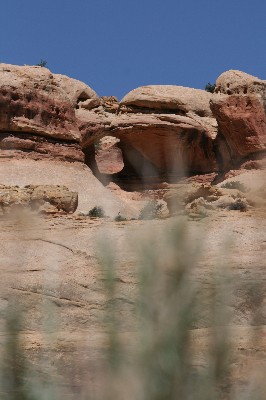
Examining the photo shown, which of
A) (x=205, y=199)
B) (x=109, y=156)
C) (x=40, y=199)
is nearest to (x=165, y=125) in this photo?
(x=109, y=156)

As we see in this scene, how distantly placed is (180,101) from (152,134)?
68.7 inches

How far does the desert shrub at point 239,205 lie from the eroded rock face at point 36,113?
46.4 ft

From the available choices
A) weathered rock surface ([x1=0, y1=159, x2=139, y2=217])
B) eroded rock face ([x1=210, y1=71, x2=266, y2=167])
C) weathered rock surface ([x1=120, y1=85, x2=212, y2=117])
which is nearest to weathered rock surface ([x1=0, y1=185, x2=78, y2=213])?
weathered rock surface ([x1=0, y1=159, x2=139, y2=217])

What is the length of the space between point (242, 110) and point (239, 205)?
15453 mm

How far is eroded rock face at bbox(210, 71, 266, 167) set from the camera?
30.1 m

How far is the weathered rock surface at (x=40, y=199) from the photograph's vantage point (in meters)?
17.2

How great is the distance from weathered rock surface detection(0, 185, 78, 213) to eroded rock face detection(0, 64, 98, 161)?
9863 mm

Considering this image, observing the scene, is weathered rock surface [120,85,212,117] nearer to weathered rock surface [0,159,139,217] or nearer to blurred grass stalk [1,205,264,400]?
weathered rock surface [0,159,139,217]

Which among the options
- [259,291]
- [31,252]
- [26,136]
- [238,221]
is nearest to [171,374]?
[259,291]

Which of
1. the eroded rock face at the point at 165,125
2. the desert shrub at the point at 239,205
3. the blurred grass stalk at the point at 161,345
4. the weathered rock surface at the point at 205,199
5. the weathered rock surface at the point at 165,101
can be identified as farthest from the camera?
the weathered rock surface at the point at 165,101

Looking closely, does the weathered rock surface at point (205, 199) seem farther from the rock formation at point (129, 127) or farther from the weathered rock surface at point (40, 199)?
the rock formation at point (129, 127)

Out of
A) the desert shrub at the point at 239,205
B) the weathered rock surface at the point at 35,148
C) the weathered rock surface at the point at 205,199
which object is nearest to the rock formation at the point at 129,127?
the weathered rock surface at the point at 35,148

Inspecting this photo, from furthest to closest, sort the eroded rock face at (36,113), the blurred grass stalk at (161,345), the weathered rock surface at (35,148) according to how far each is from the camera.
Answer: the eroded rock face at (36,113) < the weathered rock surface at (35,148) < the blurred grass stalk at (161,345)

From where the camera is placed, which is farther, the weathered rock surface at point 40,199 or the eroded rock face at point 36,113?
the eroded rock face at point 36,113
